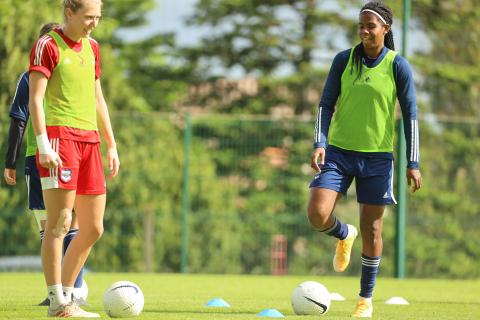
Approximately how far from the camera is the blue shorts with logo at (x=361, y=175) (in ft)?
26.1

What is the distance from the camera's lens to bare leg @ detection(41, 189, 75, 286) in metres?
6.81

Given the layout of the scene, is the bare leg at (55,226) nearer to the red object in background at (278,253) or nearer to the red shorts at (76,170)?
the red shorts at (76,170)

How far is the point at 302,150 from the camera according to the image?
18203 mm

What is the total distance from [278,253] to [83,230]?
11.2m

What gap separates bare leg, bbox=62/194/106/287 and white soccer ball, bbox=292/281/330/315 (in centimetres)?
162

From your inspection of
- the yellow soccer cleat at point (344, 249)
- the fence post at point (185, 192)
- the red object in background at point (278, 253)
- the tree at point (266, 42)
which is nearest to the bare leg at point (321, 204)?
the yellow soccer cleat at point (344, 249)

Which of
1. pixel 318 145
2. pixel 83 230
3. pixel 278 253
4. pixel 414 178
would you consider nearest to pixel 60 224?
pixel 83 230

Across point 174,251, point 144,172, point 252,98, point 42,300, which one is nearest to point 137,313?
point 42,300

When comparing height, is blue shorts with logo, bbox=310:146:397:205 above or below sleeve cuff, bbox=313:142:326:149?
below

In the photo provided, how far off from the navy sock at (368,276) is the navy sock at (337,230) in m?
0.37

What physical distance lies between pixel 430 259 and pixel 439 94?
36.2ft

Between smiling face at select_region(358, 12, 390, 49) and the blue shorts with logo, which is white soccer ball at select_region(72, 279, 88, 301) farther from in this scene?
smiling face at select_region(358, 12, 390, 49)

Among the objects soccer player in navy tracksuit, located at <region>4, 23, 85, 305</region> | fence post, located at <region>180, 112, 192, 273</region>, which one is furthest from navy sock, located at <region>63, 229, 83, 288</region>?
fence post, located at <region>180, 112, 192, 273</region>

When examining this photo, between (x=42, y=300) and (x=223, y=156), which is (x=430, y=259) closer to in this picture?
(x=223, y=156)
